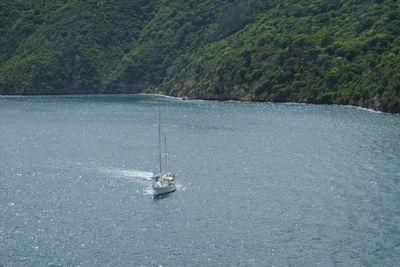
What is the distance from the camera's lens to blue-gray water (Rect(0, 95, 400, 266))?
207ft

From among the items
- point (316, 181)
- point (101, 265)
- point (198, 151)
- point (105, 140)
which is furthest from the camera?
point (105, 140)

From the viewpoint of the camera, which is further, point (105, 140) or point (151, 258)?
point (105, 140)

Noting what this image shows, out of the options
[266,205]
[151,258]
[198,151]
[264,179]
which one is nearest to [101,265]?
[151,258]

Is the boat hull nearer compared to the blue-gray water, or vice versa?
the blue-gray water

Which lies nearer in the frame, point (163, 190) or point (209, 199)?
point (209, 199)

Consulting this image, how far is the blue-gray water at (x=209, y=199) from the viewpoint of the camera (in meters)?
63.1

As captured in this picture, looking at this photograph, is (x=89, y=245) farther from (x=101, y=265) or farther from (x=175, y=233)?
(x=175, y=233)

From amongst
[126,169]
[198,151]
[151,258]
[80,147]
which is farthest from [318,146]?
[151,258]

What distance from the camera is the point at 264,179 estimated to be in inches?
3752

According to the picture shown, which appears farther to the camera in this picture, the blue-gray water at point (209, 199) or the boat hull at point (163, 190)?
the boat hull at point (163, 190)

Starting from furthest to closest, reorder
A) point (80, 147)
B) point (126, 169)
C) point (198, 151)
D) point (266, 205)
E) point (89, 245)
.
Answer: point (80, 147) → point (198, 151) → point (126, 169) → point (266, 205) → point (89, 245)

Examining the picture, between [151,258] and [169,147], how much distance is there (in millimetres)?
67943

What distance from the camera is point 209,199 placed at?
83688 mm

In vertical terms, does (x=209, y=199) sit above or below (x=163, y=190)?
below
